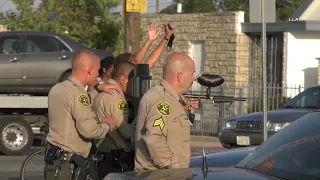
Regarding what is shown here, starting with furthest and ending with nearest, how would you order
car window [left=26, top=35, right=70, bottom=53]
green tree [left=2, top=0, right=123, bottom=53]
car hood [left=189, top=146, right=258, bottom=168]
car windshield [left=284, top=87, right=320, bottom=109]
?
green tree [left=2, top=0, right=123, bottom=53] → car window [left=26, top=35, right=70, bottom=53] → car windshield [left=284, top=87, right=320, bottom=109] → car hood [left=189, top=146, right=258, bottom=168]

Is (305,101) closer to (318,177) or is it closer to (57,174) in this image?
(57,174)

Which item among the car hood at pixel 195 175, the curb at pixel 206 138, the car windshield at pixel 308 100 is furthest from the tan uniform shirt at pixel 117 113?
the curb at pixel 206 138

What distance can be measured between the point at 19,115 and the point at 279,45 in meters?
A: 11.3

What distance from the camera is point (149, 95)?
6684 millimetres

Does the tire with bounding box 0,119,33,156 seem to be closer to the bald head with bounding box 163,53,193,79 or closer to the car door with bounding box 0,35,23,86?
the car door with bounding box 0,35,23,86

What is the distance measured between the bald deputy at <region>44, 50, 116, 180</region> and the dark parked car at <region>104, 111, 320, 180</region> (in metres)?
1.56

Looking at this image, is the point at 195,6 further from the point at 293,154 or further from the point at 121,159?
the point at 293,154

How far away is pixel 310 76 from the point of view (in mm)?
26406

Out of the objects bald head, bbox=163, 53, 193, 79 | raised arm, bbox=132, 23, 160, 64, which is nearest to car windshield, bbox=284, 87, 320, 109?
raised arm, bbox=132, 23, 160, 64

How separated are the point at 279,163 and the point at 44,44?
12142mm

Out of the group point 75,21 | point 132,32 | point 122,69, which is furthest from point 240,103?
point 122,69

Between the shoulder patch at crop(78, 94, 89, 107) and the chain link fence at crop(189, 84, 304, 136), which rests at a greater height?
the shoulder patch at crop(78, 94, 89, 107)

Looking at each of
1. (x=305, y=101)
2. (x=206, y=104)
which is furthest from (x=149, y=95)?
(x=206, y=104)

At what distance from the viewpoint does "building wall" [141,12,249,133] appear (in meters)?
26.8
